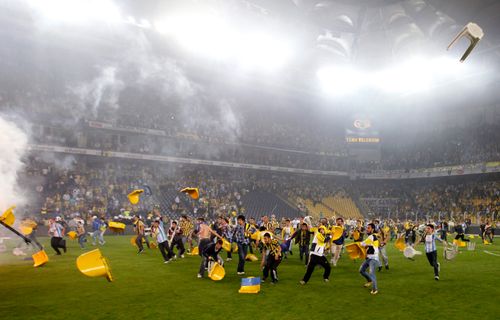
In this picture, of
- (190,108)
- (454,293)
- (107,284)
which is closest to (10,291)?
(107,284)

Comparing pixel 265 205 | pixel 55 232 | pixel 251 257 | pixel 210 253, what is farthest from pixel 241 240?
pixel 265 205

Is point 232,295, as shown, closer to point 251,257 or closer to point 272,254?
point 272,254

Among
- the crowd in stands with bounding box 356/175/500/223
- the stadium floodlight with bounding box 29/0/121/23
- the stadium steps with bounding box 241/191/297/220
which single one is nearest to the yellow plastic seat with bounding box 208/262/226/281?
the stadium floodlight with bounding box 29/0/121/23

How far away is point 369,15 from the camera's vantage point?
3891 centimetres

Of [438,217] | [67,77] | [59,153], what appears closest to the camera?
[59,153]

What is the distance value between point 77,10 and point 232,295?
3253cm

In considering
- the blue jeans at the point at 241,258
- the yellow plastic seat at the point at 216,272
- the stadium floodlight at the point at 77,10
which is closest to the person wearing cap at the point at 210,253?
the yellow plastic seat at the point at 216,272

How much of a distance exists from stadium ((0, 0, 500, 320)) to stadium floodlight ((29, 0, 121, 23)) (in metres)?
0.17

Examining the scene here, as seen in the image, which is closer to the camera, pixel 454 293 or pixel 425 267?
pixel 454 293

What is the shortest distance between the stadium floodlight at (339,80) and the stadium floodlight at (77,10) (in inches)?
976

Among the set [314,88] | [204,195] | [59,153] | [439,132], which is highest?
[314,88]

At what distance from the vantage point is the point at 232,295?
10.5m

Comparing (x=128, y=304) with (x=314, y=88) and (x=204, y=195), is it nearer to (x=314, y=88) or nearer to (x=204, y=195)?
(x=204, y=195)

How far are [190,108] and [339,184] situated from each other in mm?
24112
